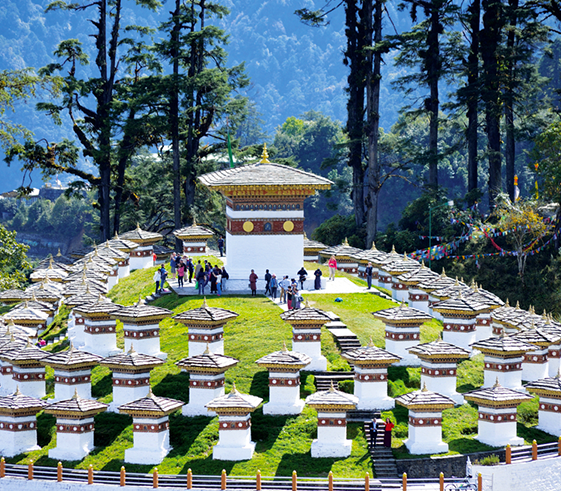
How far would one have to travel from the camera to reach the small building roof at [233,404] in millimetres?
29422

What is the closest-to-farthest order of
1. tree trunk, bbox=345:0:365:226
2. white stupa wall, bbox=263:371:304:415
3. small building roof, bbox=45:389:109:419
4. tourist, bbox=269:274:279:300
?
1. small building roof, bbox=45:389:109:419
2. white stupa wall, bbox=263:371:304:415
3. tourist, bbox=269:274:279:300
4. tree trunk, bbox=345:0:365:226

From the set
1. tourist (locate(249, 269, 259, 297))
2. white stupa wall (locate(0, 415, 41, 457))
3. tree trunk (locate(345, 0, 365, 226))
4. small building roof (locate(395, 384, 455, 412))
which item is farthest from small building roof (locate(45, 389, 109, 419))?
tree trunk (locate(345, 0, 365, 226))

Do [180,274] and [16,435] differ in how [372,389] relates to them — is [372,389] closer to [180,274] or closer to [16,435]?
[16,435]

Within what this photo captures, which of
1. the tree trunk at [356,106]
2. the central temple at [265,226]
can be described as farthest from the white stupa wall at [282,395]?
the tree trunk at [356,106]

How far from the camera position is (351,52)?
63781 mm

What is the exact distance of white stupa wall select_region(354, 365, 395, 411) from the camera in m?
31.6

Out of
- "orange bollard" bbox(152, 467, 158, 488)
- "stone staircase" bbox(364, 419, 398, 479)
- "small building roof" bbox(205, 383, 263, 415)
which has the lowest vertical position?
"orange bollard" bbox(152, 467, 158, 488)

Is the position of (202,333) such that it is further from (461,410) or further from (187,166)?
(187,166)

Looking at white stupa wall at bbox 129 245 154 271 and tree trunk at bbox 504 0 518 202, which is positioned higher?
tree trunk at bbox 504 0 518 202

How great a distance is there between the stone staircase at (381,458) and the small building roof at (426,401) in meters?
1.37

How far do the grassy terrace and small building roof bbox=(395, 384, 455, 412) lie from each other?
1404 millimetres

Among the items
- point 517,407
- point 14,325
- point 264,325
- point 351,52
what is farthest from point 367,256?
point 351,52

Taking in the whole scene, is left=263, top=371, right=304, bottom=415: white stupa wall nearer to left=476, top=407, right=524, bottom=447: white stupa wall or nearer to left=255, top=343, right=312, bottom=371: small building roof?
left=255, top=343, right=312, bottom=371: small building roof

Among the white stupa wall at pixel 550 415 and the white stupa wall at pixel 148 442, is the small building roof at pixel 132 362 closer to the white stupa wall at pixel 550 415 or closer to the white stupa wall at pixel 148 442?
the white stupa wall at pixel 148 442
